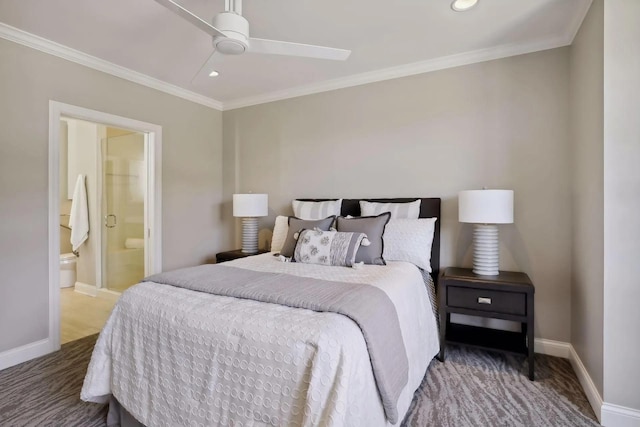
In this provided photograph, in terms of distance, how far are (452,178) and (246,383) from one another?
2.48 metres

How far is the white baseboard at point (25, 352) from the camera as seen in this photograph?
253 cm

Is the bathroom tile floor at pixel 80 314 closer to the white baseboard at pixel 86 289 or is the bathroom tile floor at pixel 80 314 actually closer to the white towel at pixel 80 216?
the white baseboard at pixel 86 289

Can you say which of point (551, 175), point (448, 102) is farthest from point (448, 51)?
point (551, 175)

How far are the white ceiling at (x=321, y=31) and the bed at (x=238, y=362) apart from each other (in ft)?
5.28

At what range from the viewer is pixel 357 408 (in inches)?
Result: 48.8

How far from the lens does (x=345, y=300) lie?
61.3 inches

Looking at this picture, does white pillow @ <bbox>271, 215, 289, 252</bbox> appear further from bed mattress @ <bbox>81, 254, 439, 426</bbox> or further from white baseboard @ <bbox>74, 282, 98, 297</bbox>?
white baseboard @ <bbox>74, 282, 98, 297</bbox>

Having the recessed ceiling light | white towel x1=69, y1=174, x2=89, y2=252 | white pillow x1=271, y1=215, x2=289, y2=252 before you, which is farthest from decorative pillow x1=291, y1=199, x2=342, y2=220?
white towel x1=69, y1=174, x2=89, y2=252

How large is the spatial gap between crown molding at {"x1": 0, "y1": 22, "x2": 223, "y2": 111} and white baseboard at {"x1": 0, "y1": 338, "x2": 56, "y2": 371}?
7.83 feet

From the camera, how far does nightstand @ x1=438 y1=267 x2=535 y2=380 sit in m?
2.30

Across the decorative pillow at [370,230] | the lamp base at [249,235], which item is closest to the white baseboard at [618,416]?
the decorative pillow at [370,230]

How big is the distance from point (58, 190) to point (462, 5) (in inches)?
136

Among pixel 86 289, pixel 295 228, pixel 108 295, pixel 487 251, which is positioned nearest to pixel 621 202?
pixel 487 251

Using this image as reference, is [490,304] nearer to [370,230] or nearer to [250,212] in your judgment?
[370,230]
